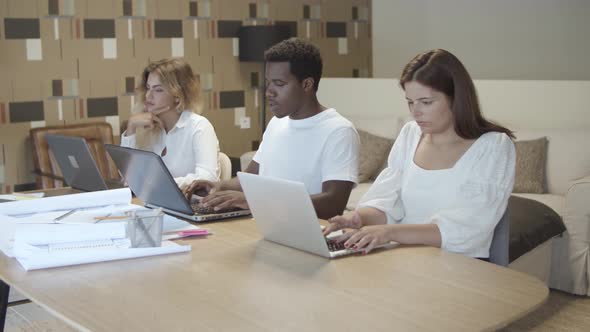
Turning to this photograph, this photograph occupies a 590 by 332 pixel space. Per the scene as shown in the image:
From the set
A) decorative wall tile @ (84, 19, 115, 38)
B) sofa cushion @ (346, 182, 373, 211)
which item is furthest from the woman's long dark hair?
decorative wall tile @ (84, 19, 115, 38)

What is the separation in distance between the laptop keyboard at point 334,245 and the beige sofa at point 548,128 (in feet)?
6.25

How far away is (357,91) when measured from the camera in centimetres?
573

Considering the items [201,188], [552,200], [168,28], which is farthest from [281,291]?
[168,28]

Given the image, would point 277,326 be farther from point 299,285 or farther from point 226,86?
point 226,86

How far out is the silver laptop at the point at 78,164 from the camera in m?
2.97

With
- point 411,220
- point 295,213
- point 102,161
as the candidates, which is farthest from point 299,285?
point 102,161

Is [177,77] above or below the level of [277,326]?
above

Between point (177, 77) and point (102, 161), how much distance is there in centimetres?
171

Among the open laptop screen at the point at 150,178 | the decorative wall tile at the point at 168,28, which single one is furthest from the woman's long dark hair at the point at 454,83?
the decorative wall tile at the point at 168,28

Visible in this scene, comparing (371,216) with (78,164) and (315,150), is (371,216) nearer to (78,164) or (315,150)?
(315,150)

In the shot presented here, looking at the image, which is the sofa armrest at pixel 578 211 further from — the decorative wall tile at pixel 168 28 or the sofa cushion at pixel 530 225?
the decorative wall tile at pixel 168 28

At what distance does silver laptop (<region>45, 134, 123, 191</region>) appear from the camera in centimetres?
297

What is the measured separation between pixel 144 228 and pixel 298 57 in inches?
40.8

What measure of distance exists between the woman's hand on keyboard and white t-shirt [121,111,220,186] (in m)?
1.27
